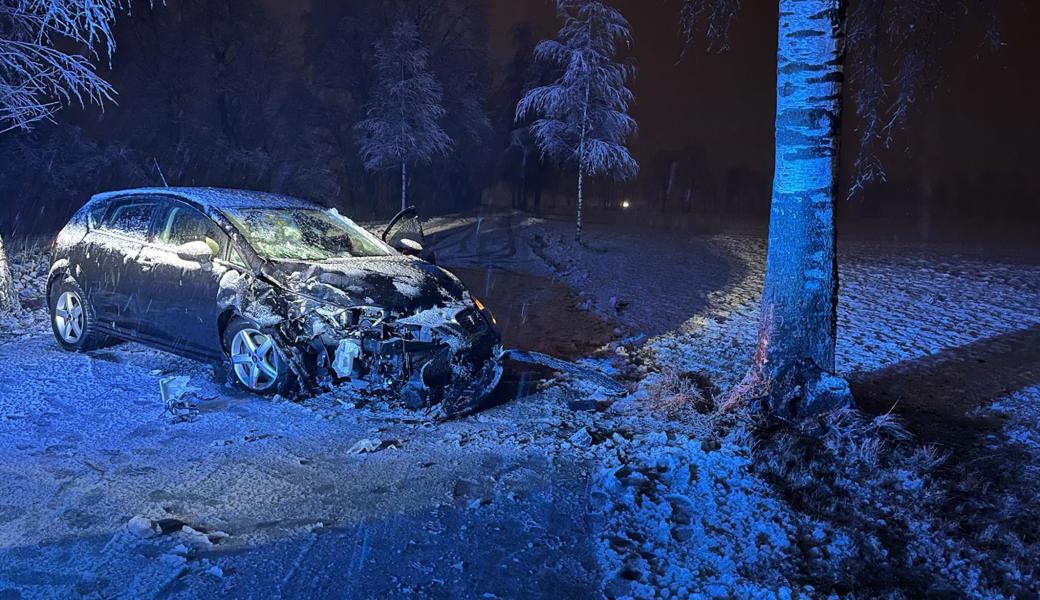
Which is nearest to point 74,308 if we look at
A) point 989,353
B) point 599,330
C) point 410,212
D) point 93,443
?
point 93,443

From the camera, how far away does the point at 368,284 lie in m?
5.53

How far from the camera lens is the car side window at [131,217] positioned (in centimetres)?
643

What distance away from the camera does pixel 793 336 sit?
211 inches

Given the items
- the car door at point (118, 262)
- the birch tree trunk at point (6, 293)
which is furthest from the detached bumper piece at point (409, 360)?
the birch tree trunk at point (6, 293)

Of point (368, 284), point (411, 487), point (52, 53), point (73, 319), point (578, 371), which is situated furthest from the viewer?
point (52, 53)

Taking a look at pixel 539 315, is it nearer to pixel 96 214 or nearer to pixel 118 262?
pixel 118 262

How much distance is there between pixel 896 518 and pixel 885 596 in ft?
3.12

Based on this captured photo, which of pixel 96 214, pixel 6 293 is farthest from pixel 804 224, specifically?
pixel 6 293

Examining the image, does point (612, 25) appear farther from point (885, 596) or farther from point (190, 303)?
point (885, 596)

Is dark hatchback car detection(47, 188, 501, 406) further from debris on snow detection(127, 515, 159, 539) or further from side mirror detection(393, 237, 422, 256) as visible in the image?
debris on snow detection(127, 515, 159, 539)

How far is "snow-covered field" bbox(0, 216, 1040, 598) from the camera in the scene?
3094 mm

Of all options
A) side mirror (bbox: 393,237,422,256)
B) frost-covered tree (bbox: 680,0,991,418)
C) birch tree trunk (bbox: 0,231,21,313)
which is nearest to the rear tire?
birch tree trunk (bbox: 0,231,21,313)

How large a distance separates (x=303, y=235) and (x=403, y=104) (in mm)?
20830

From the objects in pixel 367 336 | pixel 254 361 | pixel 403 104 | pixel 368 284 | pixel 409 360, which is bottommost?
pixel 254 361
